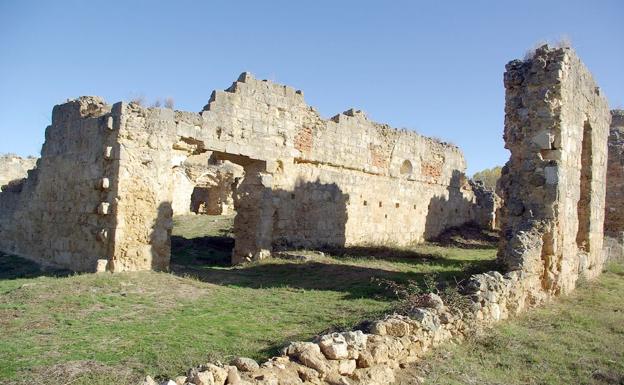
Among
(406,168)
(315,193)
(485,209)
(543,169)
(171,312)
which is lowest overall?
(171,312)

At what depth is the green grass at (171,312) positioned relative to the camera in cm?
538

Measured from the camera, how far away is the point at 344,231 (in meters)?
15.0

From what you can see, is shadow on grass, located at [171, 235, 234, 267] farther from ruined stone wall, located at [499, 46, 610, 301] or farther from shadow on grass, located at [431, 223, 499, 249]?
shadow on grass, located at [431, 223, 499, 249]

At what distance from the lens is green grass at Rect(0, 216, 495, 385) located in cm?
538

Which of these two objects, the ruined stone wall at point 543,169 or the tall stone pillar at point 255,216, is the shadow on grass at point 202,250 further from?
the ruined stone wall at point 543,169

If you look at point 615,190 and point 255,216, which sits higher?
point 615,190

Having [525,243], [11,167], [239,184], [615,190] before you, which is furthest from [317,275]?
[11,167]

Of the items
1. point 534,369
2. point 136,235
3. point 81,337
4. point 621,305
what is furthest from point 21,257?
point 621,305

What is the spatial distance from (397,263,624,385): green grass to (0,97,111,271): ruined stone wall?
714 cm

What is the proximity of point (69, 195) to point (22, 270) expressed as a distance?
1.92 meters

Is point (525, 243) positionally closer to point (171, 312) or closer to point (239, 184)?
point (171, 312)

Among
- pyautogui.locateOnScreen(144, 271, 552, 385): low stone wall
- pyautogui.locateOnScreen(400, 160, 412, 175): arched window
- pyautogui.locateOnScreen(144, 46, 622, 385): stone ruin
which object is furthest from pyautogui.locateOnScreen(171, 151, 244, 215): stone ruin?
pyautogui.locateOnScreen(144, 271, 552, 385): low stone wall

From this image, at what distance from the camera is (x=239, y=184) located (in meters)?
13.8

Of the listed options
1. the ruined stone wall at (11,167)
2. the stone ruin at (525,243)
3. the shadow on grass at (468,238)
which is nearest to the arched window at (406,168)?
the shadow on grass at (468,238)
